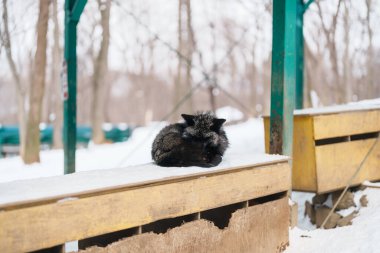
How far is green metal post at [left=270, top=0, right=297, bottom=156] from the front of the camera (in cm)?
414

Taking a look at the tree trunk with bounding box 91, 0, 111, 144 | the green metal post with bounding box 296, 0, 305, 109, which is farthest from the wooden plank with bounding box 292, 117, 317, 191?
the tree trunk with bounding box 91, 0, 111, 144

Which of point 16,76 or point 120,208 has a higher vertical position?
point 16,76

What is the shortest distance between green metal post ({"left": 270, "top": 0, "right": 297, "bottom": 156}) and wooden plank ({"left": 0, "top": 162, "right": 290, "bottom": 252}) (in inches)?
35.6

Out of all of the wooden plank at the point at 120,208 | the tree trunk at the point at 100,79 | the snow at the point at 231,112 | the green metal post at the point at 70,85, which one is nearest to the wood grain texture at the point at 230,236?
the wooden plank at the point at 120,208

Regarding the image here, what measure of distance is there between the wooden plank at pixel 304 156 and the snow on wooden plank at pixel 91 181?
162 centimetres

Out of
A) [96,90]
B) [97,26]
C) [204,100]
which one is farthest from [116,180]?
[204,100]

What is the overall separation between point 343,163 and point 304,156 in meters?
0.61

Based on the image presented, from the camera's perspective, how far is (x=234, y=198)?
10.2ft

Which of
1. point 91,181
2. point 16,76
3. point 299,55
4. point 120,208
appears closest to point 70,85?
point 91,181

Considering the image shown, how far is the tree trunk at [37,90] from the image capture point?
364 inches

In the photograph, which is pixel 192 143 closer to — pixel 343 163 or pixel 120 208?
pixel 120 208

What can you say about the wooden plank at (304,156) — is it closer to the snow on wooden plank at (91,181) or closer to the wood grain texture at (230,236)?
the wood grain texture at (230,236)

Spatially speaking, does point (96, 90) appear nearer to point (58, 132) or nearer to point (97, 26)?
point (58, 132)

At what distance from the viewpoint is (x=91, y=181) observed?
252 centimetres
